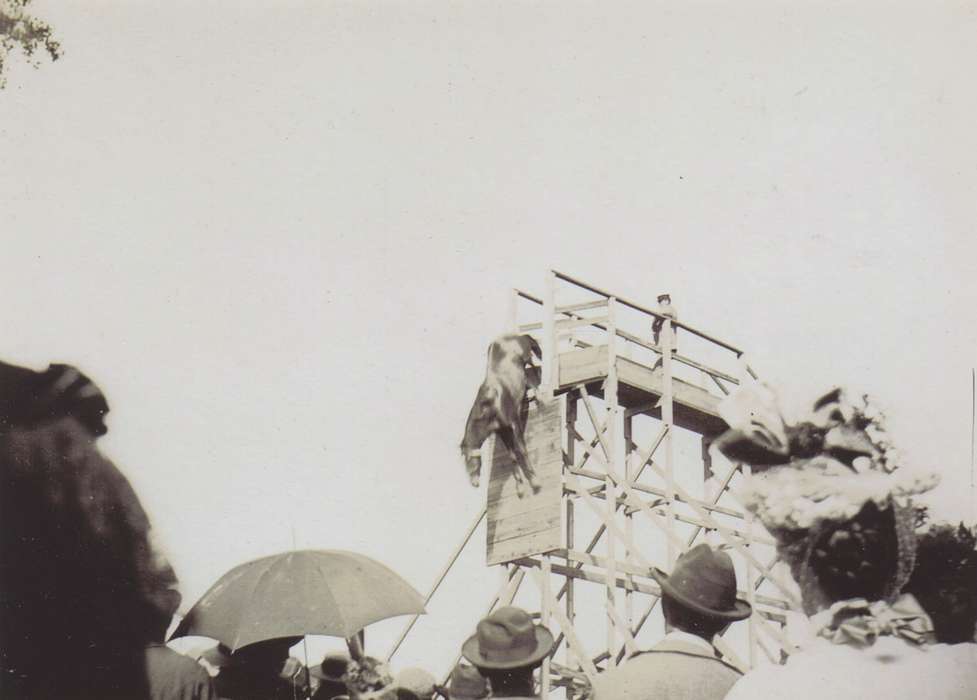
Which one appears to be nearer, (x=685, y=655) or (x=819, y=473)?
(x=819, y=473)

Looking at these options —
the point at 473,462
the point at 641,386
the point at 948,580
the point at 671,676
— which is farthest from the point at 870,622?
the point at 641,386

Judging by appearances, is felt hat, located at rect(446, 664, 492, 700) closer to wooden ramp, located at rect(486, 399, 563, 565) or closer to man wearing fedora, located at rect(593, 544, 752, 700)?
man wearing fedora, located at rect(593, 544, 752, 700)

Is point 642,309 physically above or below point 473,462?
above

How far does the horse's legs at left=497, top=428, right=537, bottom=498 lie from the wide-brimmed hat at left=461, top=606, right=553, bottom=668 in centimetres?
935

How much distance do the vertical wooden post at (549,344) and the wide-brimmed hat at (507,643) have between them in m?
9.55

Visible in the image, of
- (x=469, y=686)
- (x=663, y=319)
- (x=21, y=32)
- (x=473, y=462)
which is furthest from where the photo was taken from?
(x=663, y=319)

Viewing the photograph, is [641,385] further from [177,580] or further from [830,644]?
[830,644]

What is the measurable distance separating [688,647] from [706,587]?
0.89 feet

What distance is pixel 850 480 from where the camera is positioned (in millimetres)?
3215

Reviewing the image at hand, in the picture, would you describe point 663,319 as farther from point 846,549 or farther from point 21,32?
point 846,549

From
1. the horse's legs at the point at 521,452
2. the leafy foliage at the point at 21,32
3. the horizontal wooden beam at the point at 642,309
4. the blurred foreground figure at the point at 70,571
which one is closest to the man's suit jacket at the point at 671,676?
the blurred foreground figure at the point at 70,571

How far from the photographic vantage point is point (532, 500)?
44.5 feet

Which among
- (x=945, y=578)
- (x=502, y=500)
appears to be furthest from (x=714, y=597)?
(x=502, y=500)

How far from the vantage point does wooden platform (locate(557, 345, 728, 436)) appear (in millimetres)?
13844
